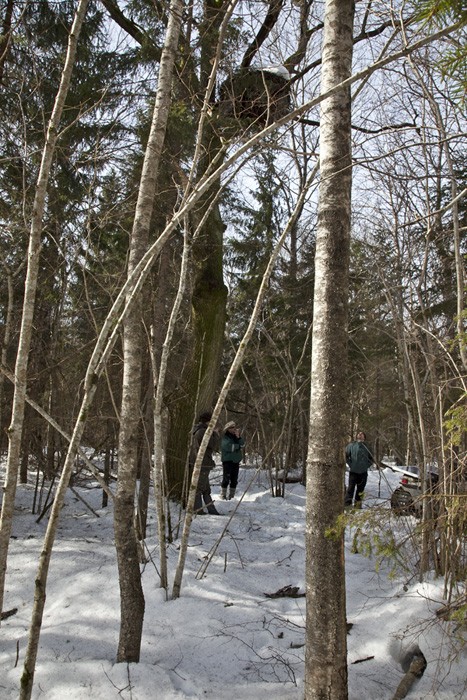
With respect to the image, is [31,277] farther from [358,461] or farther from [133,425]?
[358,461]

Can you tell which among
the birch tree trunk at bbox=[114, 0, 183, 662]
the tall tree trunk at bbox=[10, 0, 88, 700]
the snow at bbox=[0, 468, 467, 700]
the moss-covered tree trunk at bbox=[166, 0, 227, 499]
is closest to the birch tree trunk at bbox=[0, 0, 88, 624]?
the tall tree trunk at bbox=[10, 0, 88, 700]

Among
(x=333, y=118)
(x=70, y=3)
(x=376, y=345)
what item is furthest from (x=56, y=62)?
(x=376, y=345)

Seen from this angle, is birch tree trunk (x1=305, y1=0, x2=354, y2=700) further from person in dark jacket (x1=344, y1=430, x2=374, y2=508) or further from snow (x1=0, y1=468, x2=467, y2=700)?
person in dark jacket (x1=344, y1=430, x2=374, y2=508)

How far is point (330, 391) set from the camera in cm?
283

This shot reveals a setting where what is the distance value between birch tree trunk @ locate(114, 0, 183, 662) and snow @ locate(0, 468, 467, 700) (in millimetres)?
284

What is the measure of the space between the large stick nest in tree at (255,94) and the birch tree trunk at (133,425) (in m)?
0.71

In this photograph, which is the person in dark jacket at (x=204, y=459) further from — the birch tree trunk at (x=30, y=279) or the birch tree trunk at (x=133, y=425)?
the birch tree trunk at (x=30, y=279)

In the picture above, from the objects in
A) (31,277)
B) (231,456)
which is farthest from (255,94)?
(231,456)

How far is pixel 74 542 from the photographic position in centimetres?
636

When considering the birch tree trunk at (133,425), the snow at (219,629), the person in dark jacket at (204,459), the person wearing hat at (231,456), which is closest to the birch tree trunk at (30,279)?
the birch tree trunk at (133,425)

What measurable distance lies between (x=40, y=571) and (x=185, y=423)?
5988 millimetres

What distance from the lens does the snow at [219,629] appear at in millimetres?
3219

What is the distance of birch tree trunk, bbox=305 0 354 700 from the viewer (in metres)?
2.67

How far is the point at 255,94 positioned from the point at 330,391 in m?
3.53
